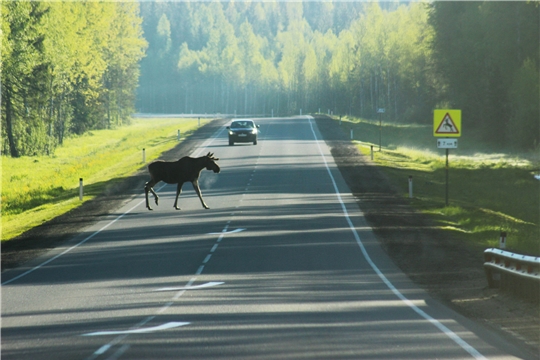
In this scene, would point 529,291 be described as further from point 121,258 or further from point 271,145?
point 271,145

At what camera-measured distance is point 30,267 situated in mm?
21766

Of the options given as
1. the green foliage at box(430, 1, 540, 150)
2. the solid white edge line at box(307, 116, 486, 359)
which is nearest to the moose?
the solid white edge line at box(307, 116, 486, 359)

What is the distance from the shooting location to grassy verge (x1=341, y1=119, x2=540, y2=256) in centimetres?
2814

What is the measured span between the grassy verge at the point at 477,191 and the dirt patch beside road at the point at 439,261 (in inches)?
38.6

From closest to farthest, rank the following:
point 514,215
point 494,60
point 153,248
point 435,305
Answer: point 435,305 < point 153,248 < point 514,215 < point 494,60

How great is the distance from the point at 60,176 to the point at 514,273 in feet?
137

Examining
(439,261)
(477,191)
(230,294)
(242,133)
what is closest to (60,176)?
(242,133)

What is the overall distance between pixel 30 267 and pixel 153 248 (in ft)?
11.4

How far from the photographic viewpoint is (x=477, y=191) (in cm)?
4384

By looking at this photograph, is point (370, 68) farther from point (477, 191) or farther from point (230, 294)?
point (230, 294)

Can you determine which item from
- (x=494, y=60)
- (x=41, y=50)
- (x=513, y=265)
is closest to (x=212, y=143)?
(x=41, y=50)

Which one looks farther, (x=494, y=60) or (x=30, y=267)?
(x=494, y=60)

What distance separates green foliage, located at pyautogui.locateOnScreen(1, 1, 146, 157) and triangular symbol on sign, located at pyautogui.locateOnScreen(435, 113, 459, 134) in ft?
116

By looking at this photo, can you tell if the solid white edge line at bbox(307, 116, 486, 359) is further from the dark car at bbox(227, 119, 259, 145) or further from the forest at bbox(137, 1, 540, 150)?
the forest at bbox(137, 1, 540, 150)
